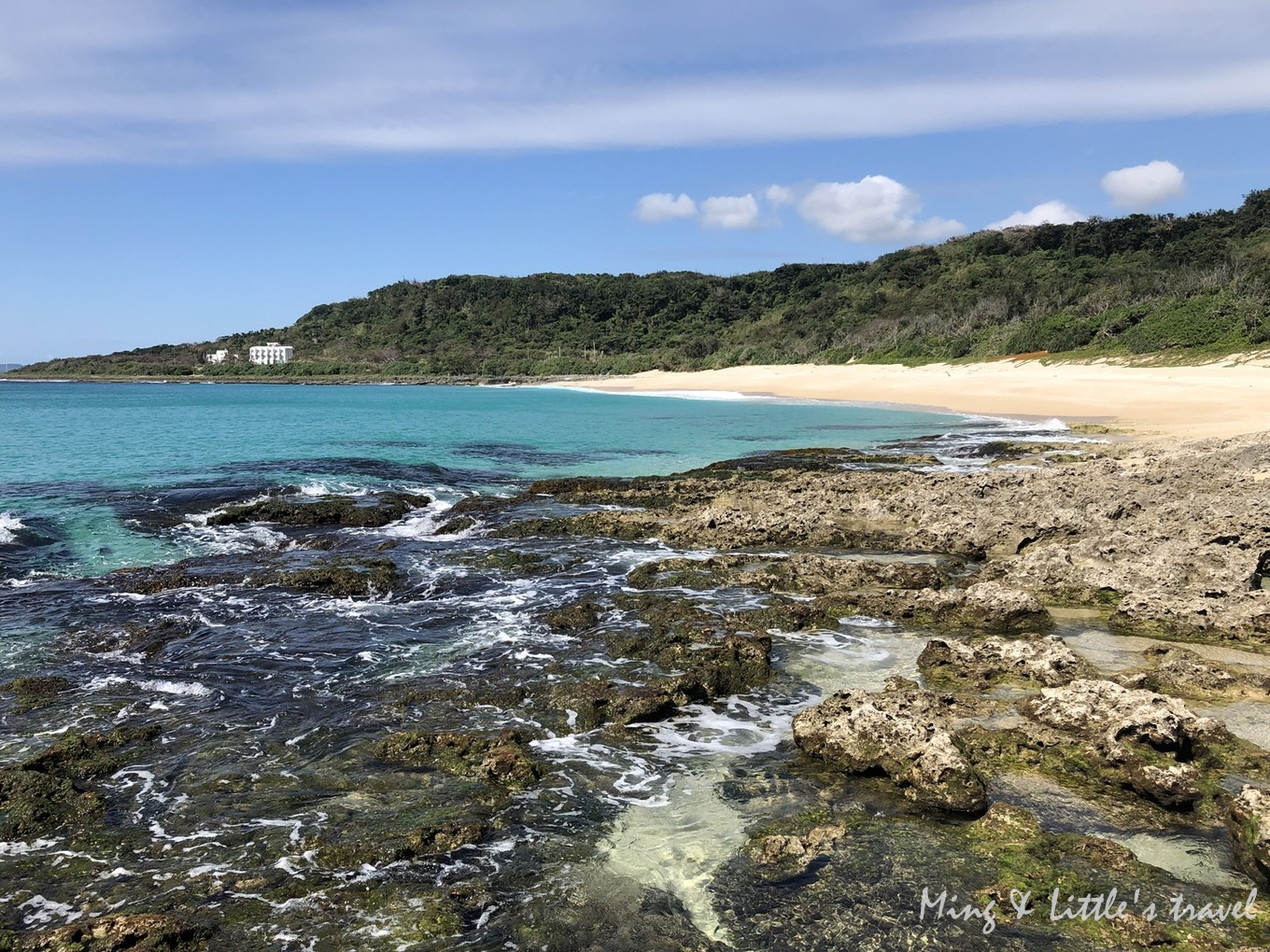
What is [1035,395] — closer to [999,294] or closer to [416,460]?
[416,460]

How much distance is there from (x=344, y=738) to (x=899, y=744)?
14.8ft

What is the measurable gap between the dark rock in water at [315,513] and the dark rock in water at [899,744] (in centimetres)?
1170

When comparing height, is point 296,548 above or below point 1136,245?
below

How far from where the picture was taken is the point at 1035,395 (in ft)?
144

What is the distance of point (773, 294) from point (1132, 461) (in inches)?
4884

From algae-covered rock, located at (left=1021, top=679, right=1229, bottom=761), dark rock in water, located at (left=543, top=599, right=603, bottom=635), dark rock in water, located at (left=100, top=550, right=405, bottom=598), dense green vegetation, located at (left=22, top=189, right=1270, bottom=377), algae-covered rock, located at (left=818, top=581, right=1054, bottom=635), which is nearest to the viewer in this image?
algae-covered rock, located at (left=1021, top=679, right=1229, bottom=761)

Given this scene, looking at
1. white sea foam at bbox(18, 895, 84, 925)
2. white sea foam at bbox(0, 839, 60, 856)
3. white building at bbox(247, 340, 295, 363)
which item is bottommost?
white sea foam at bbox(18, 895, 84, 925)

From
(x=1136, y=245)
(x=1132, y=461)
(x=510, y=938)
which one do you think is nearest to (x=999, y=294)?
(x=1136, y=245)

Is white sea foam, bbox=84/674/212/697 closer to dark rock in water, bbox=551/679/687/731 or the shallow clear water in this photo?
the shallow clear water

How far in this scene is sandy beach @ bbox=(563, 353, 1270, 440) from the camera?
30062 millimetres

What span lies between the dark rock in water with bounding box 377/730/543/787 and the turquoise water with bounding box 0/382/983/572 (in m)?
9.07

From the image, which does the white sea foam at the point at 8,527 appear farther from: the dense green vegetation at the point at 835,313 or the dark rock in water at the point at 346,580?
the dense green vegetation at the point at 835,313

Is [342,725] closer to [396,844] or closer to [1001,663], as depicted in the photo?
[396,844]

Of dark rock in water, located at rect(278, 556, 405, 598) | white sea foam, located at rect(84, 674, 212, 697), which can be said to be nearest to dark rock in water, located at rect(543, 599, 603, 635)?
dark rock in water, located at rect(278, 556, 405, 598)
